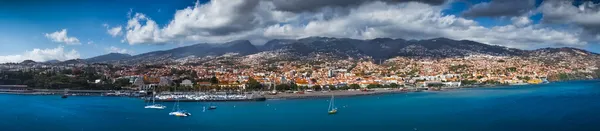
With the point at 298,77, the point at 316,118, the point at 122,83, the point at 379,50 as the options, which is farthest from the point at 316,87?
the point at 379,50

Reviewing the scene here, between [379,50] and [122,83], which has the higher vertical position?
[379,50]

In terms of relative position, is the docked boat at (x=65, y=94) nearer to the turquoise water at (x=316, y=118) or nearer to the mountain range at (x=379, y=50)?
the turquoise water at (x=316, y=118)

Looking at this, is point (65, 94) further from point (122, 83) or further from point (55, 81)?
point (122, 83)

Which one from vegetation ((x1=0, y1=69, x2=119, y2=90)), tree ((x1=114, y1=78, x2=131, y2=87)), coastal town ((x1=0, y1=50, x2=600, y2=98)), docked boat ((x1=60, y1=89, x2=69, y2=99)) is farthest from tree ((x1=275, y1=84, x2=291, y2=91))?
docked boat ((x1=60, y1=89, x2=69, y2=99))

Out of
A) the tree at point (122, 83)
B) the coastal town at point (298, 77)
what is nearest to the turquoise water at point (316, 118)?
the coastal town at point (298, 77)

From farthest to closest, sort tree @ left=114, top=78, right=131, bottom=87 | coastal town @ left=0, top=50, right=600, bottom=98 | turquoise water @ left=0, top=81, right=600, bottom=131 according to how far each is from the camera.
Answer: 1. tree @ left=114, top=78, right=131, bottom=87
2. coastal town @ left=0, top=50, right=600, bottom=98
3. turquoise water @ left=0, top=81, right=600, bottom=131

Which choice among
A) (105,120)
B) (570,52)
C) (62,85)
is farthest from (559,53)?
(105,120)

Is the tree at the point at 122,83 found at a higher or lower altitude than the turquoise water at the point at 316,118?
higher

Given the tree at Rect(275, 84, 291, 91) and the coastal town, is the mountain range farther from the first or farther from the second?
the tree at Rect(275, 84, 291, 91)
